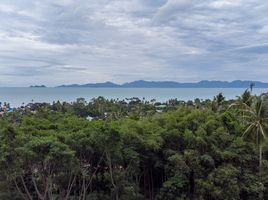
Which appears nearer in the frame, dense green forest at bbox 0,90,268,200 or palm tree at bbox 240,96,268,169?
dense green forest at bbox 0,90,268,200

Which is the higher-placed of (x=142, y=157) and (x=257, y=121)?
(x=257, y=121)

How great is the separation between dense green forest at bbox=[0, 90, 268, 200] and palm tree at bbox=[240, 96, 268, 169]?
0.24 feet

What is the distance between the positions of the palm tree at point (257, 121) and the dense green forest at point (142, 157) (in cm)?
7

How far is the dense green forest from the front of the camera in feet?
78.3

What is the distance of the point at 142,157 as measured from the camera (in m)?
27.3

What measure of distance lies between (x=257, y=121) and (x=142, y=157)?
29.9ft

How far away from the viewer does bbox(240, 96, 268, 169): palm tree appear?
27.9 m

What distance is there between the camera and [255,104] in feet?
96.3

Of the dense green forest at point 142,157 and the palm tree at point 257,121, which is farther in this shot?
the palm tree at point 257,121

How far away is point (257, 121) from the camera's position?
28.7 metres

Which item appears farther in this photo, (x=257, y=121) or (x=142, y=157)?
(x=257, y=121)

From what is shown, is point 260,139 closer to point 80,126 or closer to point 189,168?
point 189,168

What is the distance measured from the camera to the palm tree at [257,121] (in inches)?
1097

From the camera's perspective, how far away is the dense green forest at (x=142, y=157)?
23859 mm
